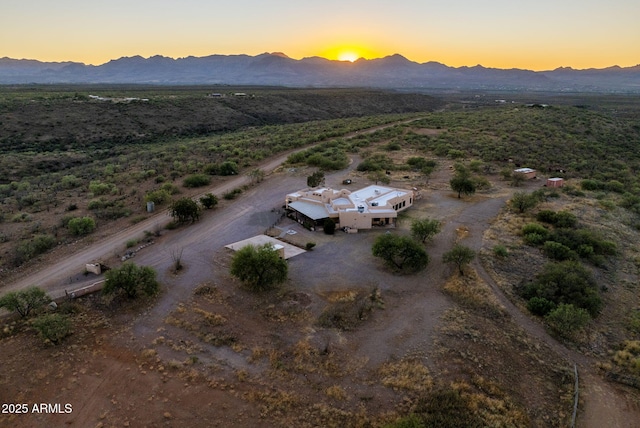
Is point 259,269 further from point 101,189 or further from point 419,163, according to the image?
point 419,163

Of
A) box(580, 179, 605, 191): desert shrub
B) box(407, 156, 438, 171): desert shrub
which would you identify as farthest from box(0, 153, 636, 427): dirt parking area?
box(580, 179, 605, 191): desert shrub

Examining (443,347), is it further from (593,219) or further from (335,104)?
(335,104)

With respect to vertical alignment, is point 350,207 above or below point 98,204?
above

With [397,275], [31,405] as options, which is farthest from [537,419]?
[31,405]

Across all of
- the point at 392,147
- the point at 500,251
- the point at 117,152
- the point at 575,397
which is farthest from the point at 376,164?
the point at 117,152

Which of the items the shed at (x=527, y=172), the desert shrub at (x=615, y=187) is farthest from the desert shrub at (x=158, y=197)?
the desert shrub at (x=615, y=187)

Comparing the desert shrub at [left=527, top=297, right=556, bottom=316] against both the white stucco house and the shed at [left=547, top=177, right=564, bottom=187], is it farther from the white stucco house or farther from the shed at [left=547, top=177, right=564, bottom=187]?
the shed at [left=547, top=177, right=564, bottom=187]
